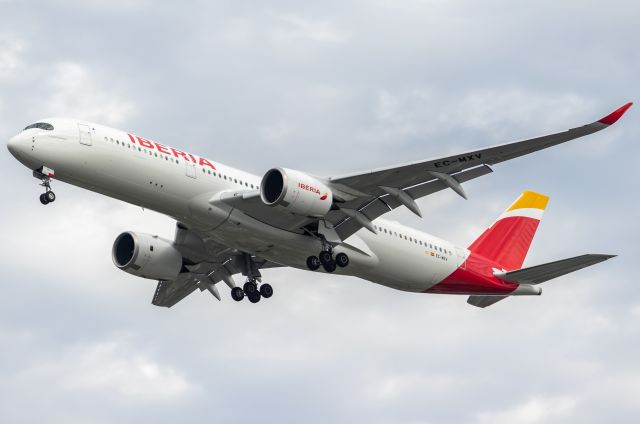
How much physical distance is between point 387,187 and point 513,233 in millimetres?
11949

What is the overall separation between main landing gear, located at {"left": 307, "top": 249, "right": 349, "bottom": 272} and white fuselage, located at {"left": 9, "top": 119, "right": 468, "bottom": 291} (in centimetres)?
28

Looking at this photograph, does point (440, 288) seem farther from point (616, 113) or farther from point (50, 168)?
point (50, 168)

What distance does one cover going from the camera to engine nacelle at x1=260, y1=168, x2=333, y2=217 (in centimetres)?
3941

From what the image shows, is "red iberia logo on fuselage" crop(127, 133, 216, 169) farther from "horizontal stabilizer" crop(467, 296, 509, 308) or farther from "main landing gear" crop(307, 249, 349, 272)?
"horizontal stabilizer" crop(467, 296, 509, 308)

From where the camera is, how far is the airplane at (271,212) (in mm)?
39031

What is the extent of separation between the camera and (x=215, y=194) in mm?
40688

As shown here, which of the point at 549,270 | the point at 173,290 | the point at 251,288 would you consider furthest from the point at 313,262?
the point at 549,270

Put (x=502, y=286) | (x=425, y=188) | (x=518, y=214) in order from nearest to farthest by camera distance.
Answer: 1. (x=425, y=188)
2. (x=502, y=286)
3. (x=518, y=214)

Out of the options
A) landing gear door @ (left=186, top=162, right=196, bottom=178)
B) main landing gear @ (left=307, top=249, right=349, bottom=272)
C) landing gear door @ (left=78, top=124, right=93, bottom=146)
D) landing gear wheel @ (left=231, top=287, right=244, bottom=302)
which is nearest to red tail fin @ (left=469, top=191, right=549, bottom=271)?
main landing gear @ (left=307, top=249, right=349, bottom=272)

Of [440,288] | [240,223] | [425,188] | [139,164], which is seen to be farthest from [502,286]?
[139,164]

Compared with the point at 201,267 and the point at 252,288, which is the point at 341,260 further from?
the point at 201,267

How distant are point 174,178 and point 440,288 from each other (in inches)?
504

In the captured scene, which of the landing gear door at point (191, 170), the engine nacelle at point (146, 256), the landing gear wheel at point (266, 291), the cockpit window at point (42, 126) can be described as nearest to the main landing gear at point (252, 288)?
the landing gear wheel at point (266, 291)

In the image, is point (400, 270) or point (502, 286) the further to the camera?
point (502, 286)
